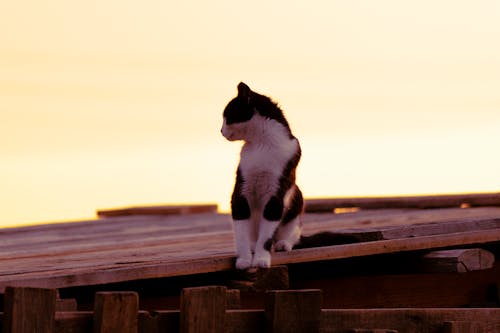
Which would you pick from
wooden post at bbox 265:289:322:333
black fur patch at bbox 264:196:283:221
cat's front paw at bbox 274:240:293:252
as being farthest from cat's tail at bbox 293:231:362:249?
wooden post at bbox 265:289:322:333

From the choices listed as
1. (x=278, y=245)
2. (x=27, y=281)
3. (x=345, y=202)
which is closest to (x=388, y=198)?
(x=345, y=202)

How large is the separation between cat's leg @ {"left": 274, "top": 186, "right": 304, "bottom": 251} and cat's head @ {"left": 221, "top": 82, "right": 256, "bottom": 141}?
498mm

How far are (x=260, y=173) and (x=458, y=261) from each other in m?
1.60

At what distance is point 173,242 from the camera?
9289 millimetres

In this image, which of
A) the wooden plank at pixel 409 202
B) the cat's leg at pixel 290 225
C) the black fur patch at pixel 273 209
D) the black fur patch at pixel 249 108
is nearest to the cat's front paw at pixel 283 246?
the cat's leg at pixel 290 225

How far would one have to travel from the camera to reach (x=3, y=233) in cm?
1102

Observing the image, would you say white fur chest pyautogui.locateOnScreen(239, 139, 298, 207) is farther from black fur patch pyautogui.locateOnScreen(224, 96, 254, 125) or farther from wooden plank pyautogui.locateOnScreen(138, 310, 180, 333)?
wooden plank pyautogui.locateOnScreen(138, 310, 180, 333)

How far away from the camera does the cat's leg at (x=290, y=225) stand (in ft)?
25.5

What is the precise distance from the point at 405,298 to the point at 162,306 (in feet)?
6.96

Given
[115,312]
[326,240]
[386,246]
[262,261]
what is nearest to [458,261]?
[386,246]

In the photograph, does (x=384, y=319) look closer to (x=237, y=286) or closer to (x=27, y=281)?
(x=237, y=286)

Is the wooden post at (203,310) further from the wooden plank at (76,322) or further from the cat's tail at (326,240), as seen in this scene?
the cat's tail at (326,240)

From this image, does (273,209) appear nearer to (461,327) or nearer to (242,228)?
(242,228)

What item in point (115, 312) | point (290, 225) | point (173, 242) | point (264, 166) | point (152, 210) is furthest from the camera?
point (152, 210)
